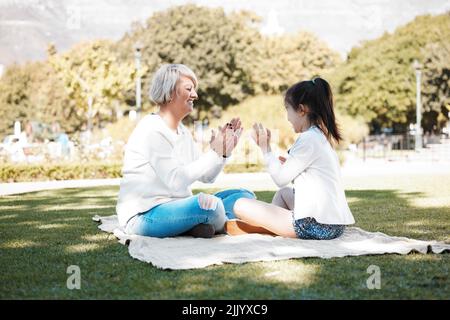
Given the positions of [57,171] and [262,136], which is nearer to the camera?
[262,136]

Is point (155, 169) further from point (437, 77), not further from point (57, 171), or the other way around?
point (437, 77)

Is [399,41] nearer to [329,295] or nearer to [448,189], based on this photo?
[448,189]

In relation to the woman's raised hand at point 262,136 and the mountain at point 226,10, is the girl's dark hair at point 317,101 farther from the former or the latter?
the mountain at point 226,10

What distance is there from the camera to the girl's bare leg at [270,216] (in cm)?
519

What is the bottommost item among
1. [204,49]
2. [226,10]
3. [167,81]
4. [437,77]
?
[167,81]

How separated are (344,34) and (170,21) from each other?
34171 mm

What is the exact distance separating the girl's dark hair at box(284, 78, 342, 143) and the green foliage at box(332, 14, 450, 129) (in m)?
35.7

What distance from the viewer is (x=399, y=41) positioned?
42438mm

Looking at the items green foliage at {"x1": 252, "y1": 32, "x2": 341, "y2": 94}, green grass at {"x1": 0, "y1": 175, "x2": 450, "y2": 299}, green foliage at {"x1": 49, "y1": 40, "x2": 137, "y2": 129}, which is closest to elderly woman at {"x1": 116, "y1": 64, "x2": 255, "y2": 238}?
green grass at {"x1": 0, "y1": 175, "x2": 450, "y2": 299}

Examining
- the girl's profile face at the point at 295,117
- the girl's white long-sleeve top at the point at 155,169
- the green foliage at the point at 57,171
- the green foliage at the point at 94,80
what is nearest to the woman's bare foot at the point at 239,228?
the girl's white long-sleeve top at the point at 155,169

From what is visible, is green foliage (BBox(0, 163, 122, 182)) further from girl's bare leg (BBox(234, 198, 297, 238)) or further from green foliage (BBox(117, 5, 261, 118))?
green foliage (BBox(117, 5, 261, 118))

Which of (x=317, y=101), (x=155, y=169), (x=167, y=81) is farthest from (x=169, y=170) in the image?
(x=317, y=101)

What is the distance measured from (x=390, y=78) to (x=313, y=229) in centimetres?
3719

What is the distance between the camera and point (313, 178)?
502cm
